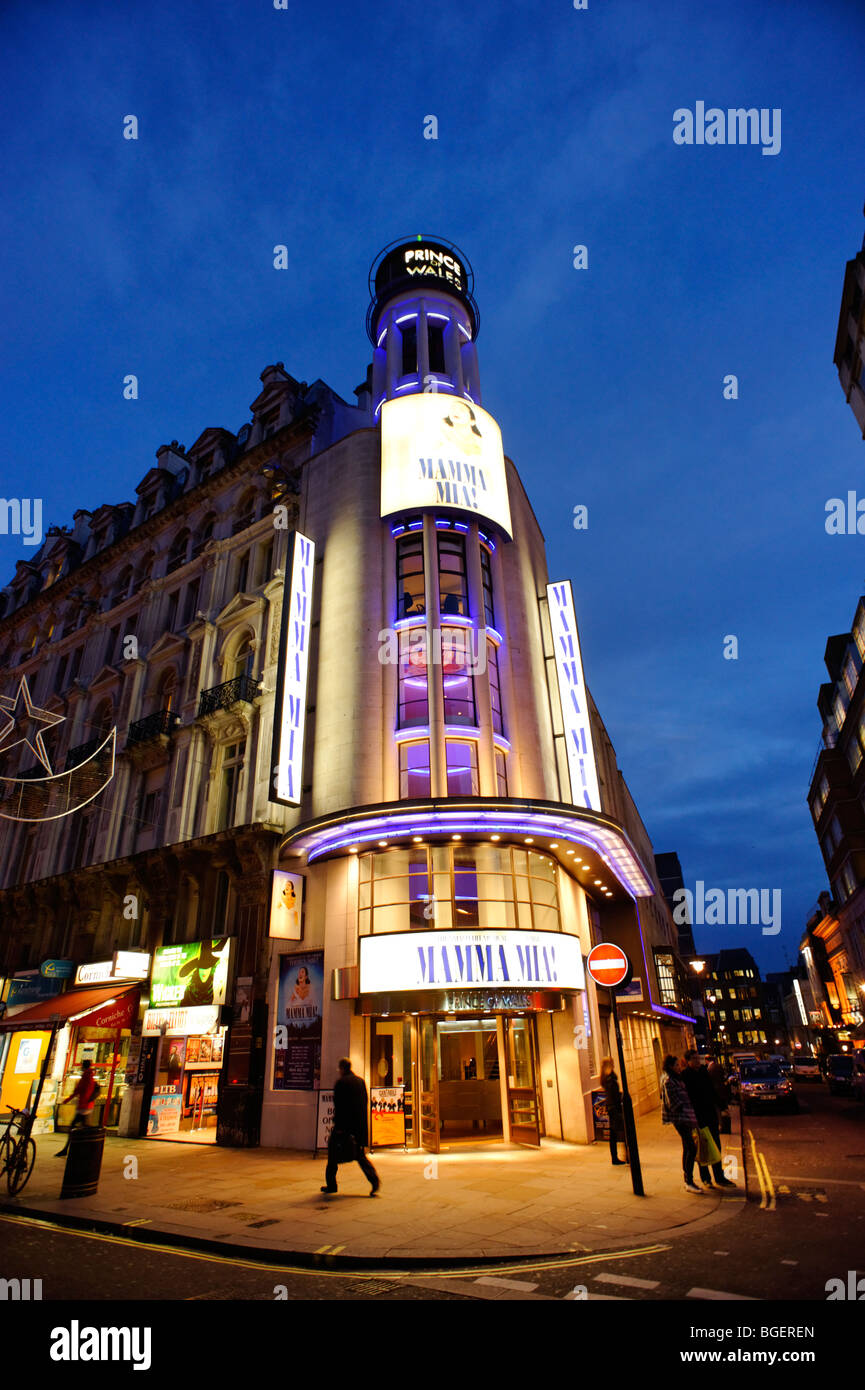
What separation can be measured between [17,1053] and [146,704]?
531 inches

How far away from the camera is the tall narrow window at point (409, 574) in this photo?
22.5 metres

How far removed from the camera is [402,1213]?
31.6ft

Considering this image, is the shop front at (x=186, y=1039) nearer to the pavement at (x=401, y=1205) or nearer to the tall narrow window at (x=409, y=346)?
the pavement at (x=401, y=1205)

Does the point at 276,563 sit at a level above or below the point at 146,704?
above

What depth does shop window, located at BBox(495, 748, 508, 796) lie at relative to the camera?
20953 millimetres

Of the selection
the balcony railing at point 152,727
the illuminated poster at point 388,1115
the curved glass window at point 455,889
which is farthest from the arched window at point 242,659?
the illuminated poster at point 388,1115

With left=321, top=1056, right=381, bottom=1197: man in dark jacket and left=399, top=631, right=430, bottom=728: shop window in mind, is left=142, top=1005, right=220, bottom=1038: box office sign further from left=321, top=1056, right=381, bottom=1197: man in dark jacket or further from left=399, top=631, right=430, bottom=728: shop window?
left=399, top=631, right=430, bottom=728: shop window

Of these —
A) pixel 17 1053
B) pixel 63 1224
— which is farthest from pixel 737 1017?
pixel 63 1224

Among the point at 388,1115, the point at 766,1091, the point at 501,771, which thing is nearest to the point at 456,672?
the point at 501,771

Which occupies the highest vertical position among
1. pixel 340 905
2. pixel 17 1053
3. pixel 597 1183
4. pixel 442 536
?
pixel 442 536

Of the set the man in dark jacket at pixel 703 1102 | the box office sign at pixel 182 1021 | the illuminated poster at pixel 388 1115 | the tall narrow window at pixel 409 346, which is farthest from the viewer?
the tall narrow window at pixel 409 346

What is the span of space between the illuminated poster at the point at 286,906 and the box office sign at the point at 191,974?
305 centimetres
